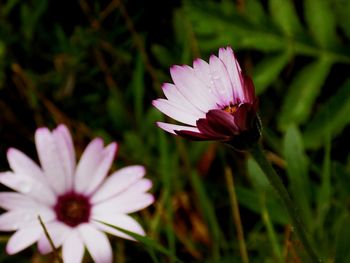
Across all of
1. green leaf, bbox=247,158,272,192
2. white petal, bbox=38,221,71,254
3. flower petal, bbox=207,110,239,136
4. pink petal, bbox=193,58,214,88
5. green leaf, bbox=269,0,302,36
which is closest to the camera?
flower petal, bbox=207,110,239,136

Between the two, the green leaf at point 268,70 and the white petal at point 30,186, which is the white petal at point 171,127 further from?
the green leaf at point 268,70

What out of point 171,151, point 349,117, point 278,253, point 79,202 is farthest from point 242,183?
point 79,202

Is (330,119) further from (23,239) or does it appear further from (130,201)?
(23,239)

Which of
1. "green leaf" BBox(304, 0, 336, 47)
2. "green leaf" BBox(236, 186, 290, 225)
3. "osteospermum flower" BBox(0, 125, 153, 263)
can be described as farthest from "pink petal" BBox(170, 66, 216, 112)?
"green leaf" BBox(304, 0, 336, 47)

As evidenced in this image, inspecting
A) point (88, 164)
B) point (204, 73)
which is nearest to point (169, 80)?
point (88, 164)

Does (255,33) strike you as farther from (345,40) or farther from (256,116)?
(256,116)

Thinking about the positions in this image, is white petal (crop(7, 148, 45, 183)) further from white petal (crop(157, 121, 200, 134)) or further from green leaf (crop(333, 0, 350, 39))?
green leaf (crop(333, 0, 350, 39))

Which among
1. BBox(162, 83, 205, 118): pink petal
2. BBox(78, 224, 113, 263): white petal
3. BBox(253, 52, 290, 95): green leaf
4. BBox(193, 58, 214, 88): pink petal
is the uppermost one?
BBox(193, 58, 214, 88): pink petal
